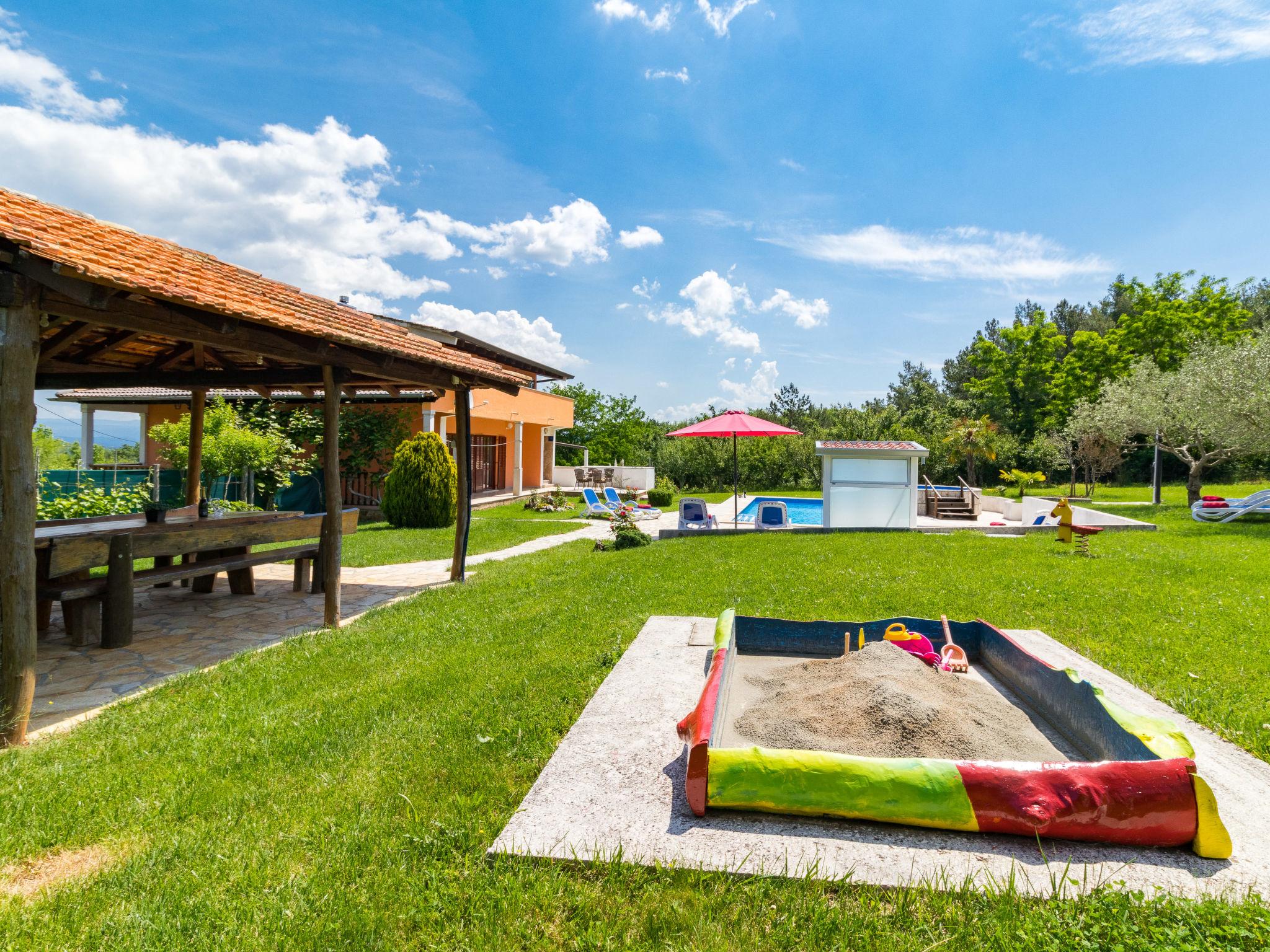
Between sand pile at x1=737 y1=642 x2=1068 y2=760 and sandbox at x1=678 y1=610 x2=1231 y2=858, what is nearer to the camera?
sandbox at x1=678 y1=610 x2=1231 y2=858

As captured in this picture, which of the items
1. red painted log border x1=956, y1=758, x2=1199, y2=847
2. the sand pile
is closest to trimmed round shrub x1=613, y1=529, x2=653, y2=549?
the sand pile

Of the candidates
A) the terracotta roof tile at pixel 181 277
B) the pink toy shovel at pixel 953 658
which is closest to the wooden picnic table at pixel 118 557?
the terracotta roof tile at pixel 181 277

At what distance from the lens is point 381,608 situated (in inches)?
290

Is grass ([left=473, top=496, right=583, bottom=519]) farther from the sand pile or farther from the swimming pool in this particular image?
the sand pile

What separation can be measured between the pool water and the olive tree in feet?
33.8

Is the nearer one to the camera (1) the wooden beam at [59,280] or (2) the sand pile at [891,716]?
(2) the sand pile at [891,716]

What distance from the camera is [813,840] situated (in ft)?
8.63

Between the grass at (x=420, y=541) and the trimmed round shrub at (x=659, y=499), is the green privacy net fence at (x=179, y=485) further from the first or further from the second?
the trimmed round shrub at (x=659, y=499)

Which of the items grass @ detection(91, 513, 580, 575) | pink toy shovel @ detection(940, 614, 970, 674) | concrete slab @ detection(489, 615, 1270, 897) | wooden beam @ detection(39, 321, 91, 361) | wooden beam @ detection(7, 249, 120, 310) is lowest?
grass @ detection(91, 513, 580, 575)

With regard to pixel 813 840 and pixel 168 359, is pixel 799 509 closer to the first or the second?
pixel 168 359

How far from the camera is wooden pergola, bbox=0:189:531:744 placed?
372 cm

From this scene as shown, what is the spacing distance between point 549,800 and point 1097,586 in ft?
25.5

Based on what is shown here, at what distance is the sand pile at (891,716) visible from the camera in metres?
3.21

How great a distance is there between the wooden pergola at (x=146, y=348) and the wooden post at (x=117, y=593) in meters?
1.52
